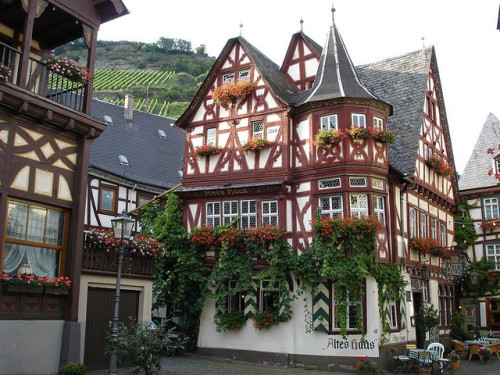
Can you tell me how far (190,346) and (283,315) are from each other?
4314 mm

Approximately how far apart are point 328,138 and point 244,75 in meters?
4.90

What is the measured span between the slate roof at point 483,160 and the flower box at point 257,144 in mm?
15181

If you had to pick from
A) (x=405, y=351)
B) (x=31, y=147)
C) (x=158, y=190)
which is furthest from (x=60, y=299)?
(x=158, y=190)

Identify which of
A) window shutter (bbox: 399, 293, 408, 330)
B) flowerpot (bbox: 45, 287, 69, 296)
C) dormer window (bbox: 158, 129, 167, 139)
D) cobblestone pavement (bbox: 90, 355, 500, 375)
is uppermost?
dormer window (bbox: 158, 129, 167, 139)

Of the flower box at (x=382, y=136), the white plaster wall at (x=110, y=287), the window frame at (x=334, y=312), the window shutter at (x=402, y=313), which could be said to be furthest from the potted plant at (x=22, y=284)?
the window shutter at (x=402, y=313)

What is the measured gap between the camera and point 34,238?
42.2 feet

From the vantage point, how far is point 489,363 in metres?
21.4

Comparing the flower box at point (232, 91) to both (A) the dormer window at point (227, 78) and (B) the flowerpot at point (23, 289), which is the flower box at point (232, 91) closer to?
(A) the dormer window at point (227, 78)

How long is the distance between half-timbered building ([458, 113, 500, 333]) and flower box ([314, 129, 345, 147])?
1109cm

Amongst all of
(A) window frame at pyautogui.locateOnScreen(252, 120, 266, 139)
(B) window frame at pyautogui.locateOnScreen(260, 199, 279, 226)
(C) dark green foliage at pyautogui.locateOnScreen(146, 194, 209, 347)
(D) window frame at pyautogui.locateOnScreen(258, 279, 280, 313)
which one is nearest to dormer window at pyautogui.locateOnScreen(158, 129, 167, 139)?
(C) dark green foliage at pyautogui.locateOnScreen(146, 194, 209, 347)

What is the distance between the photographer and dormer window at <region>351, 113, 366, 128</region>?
795 inches

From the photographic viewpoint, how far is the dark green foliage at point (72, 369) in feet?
40.6

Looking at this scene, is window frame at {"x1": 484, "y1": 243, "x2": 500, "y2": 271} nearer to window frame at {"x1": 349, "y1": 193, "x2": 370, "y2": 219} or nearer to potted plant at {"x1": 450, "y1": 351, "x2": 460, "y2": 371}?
potted plant at {"x1": 450, "y1": 351, "x2": 460, "y2": 371}

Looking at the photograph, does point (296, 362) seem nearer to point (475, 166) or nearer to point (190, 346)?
point (190, 346)
